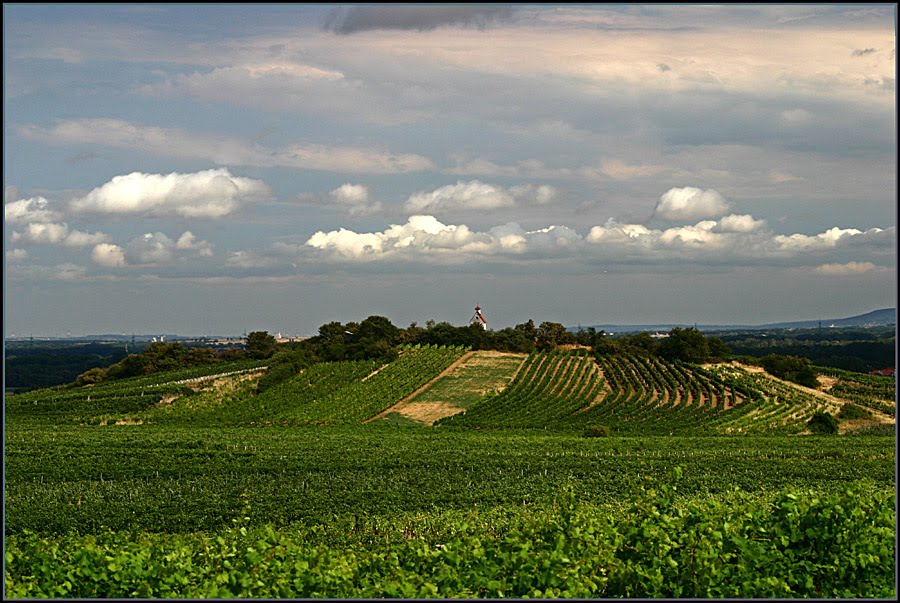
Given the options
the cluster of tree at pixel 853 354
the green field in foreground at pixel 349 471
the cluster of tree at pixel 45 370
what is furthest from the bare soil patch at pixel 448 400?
the cluster of tree at pixel 45 370

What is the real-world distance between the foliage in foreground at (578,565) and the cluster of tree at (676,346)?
54.3 m

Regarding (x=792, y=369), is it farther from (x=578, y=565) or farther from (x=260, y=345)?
(x=578, y=565)

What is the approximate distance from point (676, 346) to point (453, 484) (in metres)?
41.4

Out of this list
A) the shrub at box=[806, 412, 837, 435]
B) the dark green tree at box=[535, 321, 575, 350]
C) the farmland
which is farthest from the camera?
the dark green tree at box=[535, 321, 575, 350]

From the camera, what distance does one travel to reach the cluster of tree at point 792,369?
59.3 metres

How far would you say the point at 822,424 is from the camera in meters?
46.5

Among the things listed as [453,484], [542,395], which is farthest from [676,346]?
[453,484]

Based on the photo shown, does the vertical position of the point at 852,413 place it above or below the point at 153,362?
below

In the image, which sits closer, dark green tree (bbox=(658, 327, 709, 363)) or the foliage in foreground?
the foliage in foreground

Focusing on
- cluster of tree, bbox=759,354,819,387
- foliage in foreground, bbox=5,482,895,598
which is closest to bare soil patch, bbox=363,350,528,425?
cluster of tree, bbox=759,354,819,387

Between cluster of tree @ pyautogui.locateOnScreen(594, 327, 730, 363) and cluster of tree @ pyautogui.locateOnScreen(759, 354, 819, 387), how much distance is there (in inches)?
117

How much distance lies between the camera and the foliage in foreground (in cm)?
732

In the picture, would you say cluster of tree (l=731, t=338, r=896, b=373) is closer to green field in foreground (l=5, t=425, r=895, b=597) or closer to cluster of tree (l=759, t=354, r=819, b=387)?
cluster of tree (l=759, t=354, r=819, b=387)

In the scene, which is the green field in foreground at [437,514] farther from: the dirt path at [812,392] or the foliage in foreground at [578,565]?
the dirt path at [812,392]
